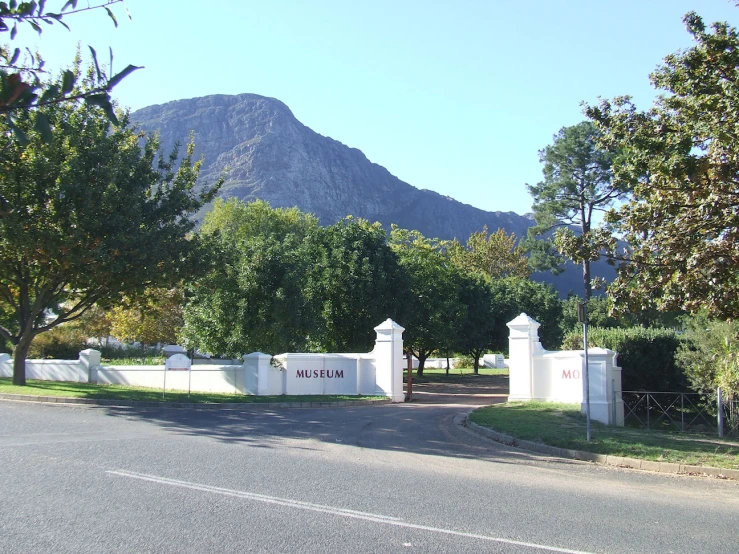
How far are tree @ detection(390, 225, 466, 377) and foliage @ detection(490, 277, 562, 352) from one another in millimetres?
6317

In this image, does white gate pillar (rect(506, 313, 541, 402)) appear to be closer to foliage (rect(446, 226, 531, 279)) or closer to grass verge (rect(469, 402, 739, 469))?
grass verge (rect(469, 402, 739, 469))

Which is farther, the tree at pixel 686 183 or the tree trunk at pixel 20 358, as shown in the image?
the tree trunk at pixel 20 358

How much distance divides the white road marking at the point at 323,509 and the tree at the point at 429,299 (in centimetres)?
2518

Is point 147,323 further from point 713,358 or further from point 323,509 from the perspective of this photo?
point 323,509

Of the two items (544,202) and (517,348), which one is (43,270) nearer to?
(517,348)

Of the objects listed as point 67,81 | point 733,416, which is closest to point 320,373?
point 733,416

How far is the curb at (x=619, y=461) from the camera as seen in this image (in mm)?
10336

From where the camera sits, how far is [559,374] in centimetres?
1986

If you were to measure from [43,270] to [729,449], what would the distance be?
779 inches

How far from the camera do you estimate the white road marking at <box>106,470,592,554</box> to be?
19.6 feet

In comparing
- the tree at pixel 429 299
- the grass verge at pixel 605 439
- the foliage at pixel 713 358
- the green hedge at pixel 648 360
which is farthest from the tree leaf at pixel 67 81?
the tree at pixel 429 299

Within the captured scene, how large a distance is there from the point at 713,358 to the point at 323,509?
52.5ft

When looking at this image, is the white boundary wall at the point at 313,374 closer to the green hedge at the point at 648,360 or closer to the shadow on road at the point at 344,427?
the shadow on road at the point at 344,427

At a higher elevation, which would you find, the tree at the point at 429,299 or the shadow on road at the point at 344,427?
the tree at the point at 429,299
